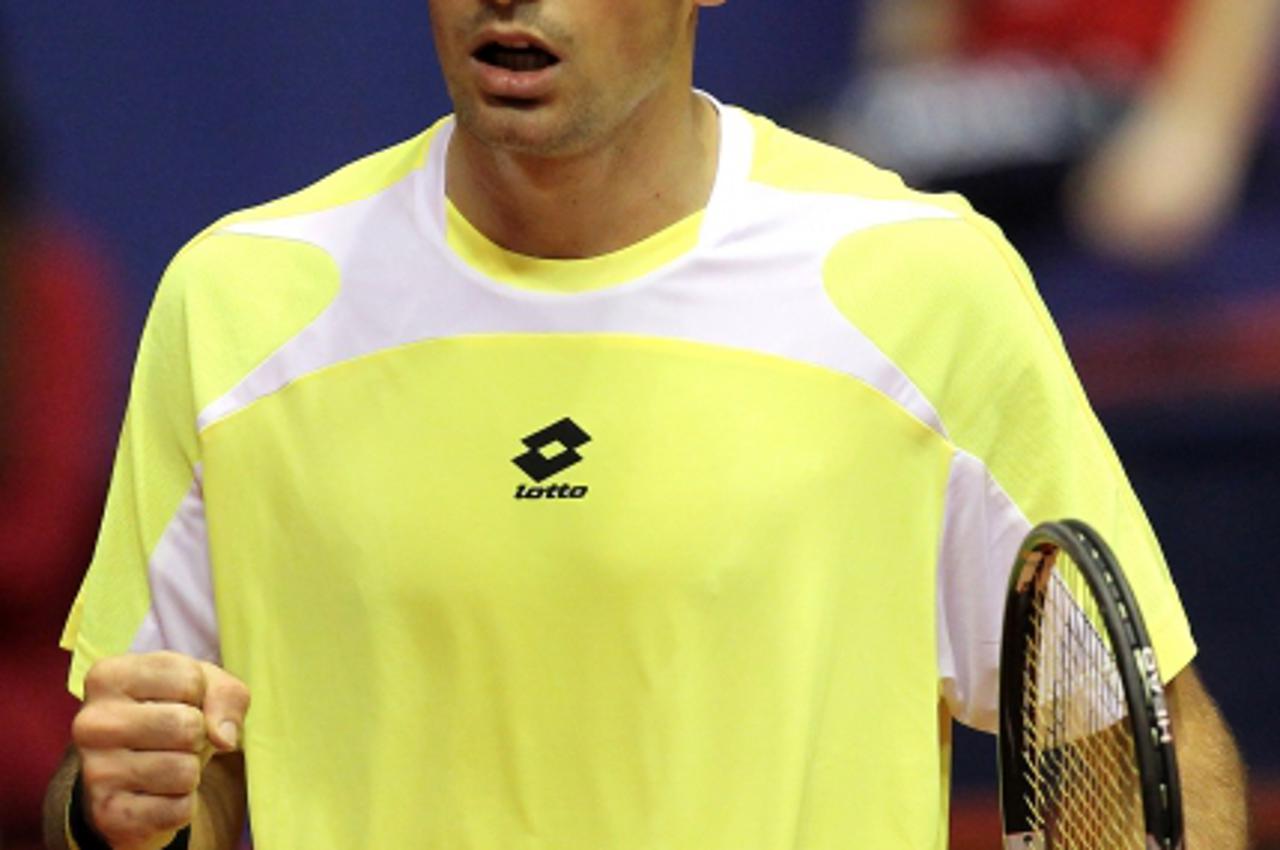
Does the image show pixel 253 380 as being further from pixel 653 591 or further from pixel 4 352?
pixel 4 352

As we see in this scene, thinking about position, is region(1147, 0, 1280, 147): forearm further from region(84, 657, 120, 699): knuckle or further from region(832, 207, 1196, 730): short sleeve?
region(84, 657, 120, 699): knuckle

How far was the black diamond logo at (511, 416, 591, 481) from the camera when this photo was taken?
221 centimetres

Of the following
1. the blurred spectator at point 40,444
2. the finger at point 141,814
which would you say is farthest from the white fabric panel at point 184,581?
the blurred spectator at point 40,444

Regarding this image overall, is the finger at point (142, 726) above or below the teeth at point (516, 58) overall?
below

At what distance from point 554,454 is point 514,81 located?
0.99 feet

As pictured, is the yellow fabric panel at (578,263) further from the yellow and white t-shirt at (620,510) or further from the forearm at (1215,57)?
the forearm at (1215,57)

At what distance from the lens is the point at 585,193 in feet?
7.48

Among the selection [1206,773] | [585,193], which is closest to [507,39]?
[585,193]

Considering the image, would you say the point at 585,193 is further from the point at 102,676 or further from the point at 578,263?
the point at 102,676

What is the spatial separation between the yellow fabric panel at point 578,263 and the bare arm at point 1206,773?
1.82 feet

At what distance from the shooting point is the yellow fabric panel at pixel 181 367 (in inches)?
91.5

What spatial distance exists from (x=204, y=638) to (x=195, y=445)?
0.17 metres

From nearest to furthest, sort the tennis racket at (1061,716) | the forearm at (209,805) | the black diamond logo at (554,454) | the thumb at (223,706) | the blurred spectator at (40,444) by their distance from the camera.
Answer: the thumb at (223,706)
the tennis racket at (1061,716)
the black diamond logo at (554,454)
the forearm at (209,805)
the blurred spectator at (40,444)

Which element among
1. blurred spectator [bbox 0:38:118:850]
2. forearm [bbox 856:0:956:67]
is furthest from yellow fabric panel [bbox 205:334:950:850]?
forearm [bbox 856:0:956:67]
